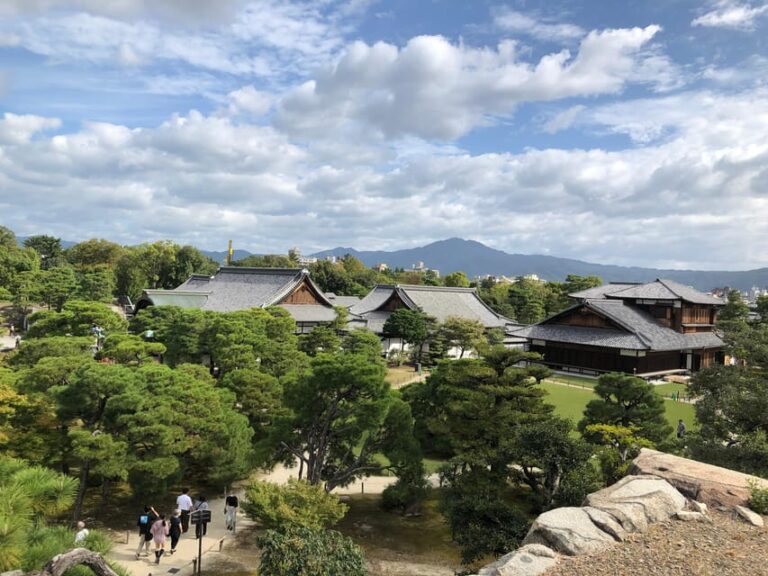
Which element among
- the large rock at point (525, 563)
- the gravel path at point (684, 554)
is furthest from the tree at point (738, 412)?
the large rock at point (525, 563)

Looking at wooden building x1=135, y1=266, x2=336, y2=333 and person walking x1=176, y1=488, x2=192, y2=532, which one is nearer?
person walking x1=176, y1=488, x2=192, y2=532

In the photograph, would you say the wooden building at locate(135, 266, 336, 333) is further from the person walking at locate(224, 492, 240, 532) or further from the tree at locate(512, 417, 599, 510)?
the tree at locate(512, 417, 599, 510)

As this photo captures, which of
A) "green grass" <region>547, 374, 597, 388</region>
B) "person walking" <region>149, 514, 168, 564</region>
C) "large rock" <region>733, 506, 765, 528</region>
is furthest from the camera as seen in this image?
"green grass" <region>547, 374, 597, 388</region>

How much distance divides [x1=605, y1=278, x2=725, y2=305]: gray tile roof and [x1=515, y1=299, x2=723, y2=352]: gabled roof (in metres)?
1.25

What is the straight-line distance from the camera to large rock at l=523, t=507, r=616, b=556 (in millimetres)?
6523

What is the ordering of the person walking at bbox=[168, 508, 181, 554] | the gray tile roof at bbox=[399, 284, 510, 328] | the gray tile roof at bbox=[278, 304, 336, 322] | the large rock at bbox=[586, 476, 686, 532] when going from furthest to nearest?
the gray tile roof at bbox=[399, 284, 510, 328] < the gray tile roof at bbox=[278, 304, 336, 322] < the person walking at bbox=[168, 508, 181, 554] < the large rock at bbox=[586, 476, 686, 532]

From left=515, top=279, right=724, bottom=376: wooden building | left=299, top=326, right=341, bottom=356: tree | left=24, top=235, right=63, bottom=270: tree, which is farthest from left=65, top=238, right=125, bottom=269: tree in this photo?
left=515, top=279, right=724, bottom=376: wooden building

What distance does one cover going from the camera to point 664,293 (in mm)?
39969

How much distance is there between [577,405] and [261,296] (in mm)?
23782

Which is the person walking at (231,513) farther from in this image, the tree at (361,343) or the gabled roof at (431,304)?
the gabled roof at (431,304)

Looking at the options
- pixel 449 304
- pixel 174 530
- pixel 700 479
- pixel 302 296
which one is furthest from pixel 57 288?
pixel 700 479

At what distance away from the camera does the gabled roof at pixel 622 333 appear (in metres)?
35.6

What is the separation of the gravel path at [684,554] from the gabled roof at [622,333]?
30.0 m

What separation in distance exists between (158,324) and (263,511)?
Answer: 70.6 feet
